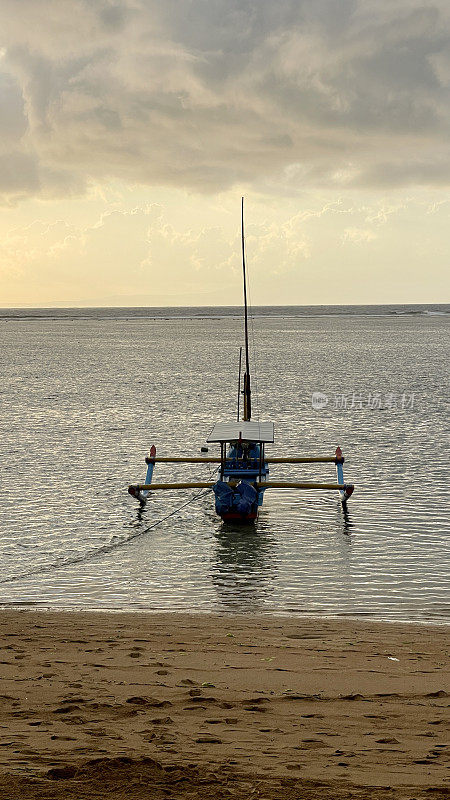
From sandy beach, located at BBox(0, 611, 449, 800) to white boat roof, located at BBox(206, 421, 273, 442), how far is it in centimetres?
976

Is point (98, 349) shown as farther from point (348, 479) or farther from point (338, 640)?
point (338, 640)

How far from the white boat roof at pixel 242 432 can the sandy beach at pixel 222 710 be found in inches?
384

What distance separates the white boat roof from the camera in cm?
2222

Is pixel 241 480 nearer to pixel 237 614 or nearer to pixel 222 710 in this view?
pixel 237 614

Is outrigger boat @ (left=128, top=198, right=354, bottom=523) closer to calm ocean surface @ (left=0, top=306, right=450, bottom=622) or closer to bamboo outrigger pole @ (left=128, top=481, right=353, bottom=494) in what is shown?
bamboo outrigger pole @ (left=128, top=481, right=353, bottom=494)

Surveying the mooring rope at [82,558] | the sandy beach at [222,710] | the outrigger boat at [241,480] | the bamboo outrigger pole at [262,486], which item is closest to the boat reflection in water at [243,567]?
the outrigger boat at [241,480]

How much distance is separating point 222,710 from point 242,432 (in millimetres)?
14776

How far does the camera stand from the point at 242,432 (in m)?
23.0

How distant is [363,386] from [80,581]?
45.7 meters

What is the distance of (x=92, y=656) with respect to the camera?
10648 mm

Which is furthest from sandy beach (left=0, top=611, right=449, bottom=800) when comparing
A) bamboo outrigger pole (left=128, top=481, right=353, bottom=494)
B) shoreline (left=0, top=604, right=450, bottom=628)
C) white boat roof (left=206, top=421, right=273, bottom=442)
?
white boat roof (left=206, top=421, right=273, bottom=442)

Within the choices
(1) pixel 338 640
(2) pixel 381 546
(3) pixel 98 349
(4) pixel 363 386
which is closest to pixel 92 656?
(1) pixel 338 640

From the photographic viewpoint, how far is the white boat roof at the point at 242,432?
22219mm

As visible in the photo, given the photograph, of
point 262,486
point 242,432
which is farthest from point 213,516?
point 242,432
